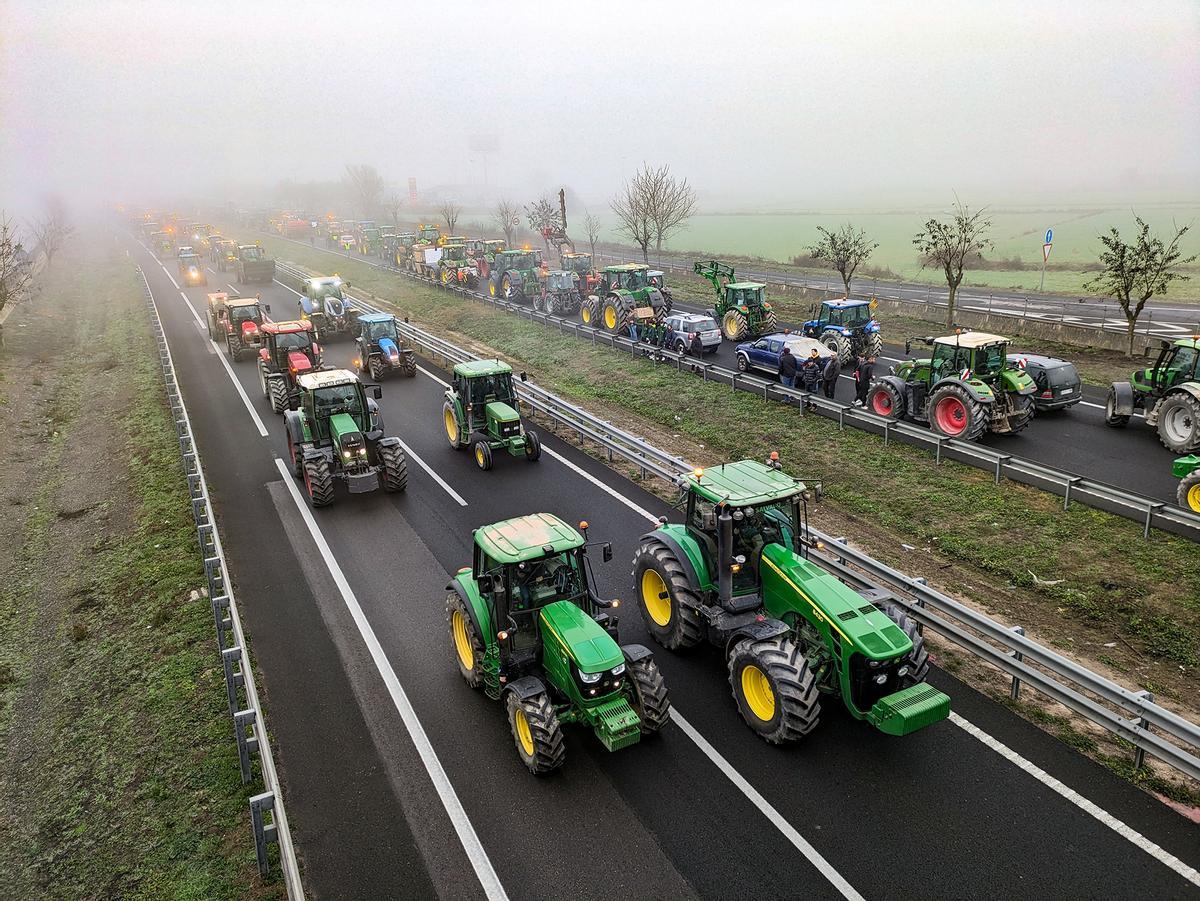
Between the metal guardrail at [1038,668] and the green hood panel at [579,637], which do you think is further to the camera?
the green hood panel at [579,637]

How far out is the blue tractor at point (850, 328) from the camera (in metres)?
25.7

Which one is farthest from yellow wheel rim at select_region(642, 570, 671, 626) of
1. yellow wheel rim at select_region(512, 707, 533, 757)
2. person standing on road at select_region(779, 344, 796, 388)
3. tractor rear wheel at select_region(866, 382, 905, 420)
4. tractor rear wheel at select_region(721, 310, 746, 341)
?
tractor rear wheel at select_region(721, 310, 746, 341)

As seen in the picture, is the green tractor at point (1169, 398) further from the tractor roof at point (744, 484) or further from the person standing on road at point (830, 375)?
the tractor roof at point (744, 484)

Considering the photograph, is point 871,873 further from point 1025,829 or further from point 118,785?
point 118,785

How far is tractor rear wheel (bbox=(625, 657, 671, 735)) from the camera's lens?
841cm

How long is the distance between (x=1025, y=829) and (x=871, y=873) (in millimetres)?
1808

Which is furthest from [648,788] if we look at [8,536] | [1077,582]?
[8,536]

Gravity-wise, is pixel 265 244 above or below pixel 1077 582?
above

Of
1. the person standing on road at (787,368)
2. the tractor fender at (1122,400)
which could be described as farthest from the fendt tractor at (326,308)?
the tractor fender at (1122,400)

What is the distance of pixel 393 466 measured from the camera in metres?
16.5

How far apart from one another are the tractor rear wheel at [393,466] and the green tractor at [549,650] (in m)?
7.39

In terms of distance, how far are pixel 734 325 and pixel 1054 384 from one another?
41.8 ft

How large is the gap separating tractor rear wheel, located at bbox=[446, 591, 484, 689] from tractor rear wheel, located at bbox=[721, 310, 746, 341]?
22.3 meters

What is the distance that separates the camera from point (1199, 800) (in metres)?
7.63
